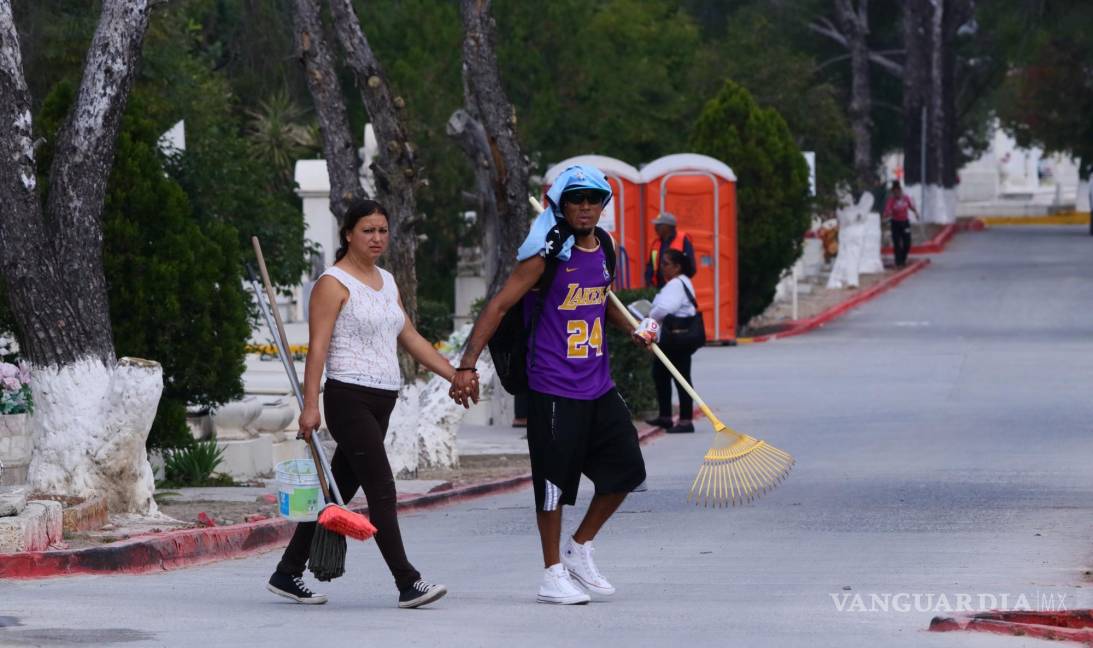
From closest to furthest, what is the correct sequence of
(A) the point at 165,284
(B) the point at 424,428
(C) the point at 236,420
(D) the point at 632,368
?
(A) the point at 165,284
(B) the point at 424,428
(C) the point at 236,420
(D) the point at 632,368

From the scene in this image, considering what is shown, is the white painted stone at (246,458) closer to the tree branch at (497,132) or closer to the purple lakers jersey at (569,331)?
the tree branch at (497,132)

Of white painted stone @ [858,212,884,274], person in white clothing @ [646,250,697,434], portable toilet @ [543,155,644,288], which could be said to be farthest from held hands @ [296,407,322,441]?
white painted stone @ [858,212,884,274]

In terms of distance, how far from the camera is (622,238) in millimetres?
26266

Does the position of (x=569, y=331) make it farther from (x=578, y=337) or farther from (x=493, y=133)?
(x=493, y=133)

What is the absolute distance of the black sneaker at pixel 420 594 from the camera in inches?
308

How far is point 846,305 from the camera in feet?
109

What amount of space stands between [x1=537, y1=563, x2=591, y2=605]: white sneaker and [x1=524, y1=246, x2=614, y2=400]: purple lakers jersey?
743 millimetres

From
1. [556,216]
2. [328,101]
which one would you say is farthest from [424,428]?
[556,216]

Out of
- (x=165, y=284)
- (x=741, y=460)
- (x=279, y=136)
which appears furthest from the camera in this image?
(x=279, y=136)

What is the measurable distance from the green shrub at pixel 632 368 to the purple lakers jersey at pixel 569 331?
10.0 m

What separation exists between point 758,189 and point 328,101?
15.5 m

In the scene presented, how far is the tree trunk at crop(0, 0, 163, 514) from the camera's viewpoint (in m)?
10.2

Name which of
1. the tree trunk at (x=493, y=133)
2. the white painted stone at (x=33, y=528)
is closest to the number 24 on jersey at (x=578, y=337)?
the white painted stone at (x=33, y=528)

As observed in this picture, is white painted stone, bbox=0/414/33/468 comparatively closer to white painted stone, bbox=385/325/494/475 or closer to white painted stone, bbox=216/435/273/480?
white painted stone, bbox=216/435/273/480
